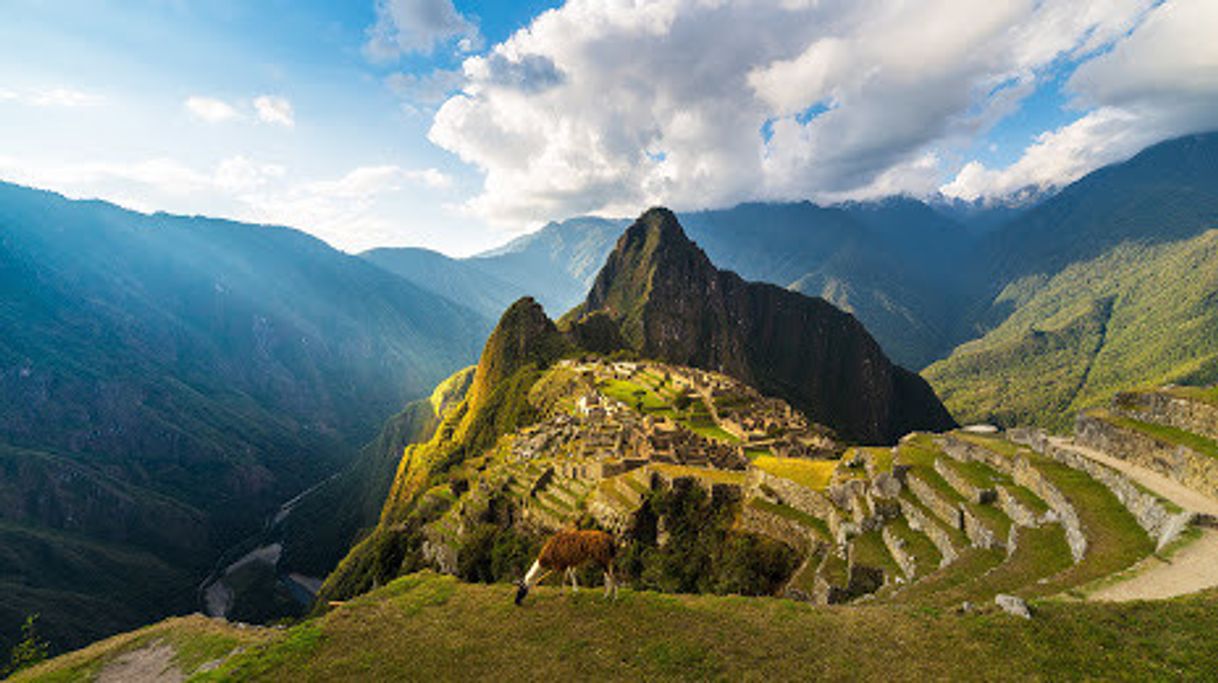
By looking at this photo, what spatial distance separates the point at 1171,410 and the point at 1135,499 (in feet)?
28.3

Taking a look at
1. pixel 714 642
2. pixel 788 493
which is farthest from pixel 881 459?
pixel 714 642

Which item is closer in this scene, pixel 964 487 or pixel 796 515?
pixel 964 487

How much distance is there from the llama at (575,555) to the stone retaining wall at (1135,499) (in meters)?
19.6

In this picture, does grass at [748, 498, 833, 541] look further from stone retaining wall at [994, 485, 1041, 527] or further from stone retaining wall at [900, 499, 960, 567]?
stone retaining wall at [994, 485, 1041, 527]

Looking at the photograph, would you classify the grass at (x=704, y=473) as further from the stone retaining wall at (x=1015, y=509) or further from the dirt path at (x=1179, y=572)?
the dirt path at (x=1179, y=572)

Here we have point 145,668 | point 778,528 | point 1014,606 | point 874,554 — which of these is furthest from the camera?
point 778,528

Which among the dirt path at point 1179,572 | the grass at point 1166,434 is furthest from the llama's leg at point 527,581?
the grass at point 1166,434

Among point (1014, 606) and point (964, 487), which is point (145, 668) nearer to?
point (1014, 606)

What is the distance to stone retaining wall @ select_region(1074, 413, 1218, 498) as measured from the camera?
21312 mm

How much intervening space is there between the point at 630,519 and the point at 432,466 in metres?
96.9

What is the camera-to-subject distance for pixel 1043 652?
11.4 metres

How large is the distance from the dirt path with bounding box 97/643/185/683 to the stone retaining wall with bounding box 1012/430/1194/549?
109 feet

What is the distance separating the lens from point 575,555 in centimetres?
1497

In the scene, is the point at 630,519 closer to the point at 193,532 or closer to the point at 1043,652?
the point at 1043,652
